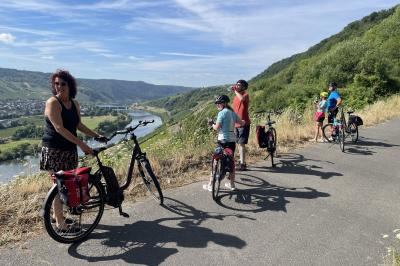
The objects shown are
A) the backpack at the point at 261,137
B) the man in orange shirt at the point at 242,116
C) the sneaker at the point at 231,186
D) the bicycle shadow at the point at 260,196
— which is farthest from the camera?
the backpack at the point at 261,137

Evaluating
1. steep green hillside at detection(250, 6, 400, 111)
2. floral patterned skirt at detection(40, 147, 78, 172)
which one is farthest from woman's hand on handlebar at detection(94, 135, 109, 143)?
steep green hillside at detection(250, 6, 400, 111)

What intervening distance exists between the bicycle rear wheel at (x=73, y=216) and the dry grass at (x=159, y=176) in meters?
0.47

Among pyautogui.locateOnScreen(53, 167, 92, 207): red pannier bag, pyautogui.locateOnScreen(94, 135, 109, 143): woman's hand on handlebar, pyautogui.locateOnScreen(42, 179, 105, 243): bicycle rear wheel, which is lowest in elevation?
pyautogui.locateOnScreen(42, 179, 105, 243): bicycle rear wheel

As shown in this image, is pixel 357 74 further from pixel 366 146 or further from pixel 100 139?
pixel 100 139

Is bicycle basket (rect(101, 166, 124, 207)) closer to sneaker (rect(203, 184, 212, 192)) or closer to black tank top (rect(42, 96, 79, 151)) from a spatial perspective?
black tank top (rect(42, 96, 79, 151))

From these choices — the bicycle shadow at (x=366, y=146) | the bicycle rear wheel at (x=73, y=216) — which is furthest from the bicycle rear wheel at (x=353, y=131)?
the bicycle rear wheel at (x=73, y=216)

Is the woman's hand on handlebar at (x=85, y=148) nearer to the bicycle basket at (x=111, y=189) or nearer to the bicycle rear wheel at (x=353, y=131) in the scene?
the bicycle basket at (x=111, y=189)

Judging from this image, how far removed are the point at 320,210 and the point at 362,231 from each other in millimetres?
895

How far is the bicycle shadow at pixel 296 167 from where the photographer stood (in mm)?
8930

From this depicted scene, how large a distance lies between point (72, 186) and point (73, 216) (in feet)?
2.69

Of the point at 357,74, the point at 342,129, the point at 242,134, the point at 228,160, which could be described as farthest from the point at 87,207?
the point at 357,74

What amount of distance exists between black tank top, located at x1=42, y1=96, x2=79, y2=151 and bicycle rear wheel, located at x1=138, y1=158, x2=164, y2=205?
1.40 m

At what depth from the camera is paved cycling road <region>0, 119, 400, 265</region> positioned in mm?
4941

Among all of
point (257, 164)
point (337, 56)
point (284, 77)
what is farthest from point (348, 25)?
point (257, 164)
